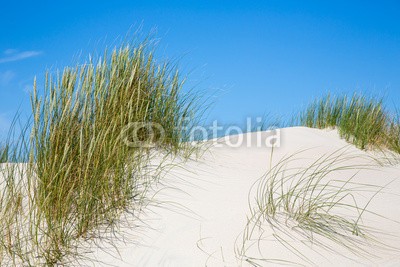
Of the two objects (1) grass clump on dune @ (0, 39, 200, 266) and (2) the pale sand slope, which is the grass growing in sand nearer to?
(2) the pale sand slope

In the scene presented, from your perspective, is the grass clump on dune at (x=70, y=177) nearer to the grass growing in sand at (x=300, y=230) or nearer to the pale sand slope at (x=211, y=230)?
the pale sand slope at (x=211, y=230)

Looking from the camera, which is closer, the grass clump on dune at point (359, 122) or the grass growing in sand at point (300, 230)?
the grass growing in sand at point (300, 230)

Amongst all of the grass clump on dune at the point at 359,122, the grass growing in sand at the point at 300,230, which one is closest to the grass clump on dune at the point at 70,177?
the grass growing in sand at the point at 300,230

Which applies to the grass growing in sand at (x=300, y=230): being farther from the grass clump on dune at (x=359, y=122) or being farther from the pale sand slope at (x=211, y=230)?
the grass clump on dune at (x=359, y=122)

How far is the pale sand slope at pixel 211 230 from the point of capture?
2.13 m

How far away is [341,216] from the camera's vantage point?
8.74 feet

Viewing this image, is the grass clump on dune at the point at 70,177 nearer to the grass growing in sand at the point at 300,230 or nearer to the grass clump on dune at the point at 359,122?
the grass growing in sand at the point at 300,230

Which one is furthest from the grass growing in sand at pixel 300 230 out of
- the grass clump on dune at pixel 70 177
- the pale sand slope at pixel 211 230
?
the grass clump on dune at pixel 70 177

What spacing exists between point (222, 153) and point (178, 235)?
188 cm

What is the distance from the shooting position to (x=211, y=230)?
7.61 ft

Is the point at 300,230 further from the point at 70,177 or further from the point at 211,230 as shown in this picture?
the point at 70,177

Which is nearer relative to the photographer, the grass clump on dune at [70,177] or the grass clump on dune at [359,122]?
the grass clump on dune at [70,177]

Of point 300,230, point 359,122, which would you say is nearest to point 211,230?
point 300,230

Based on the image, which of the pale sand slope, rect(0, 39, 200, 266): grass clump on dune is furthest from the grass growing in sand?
rect(0, 39, 200, 266): grass clump on dune
